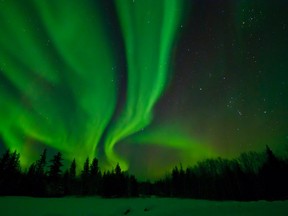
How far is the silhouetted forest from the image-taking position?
134 feet

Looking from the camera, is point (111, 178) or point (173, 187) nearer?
point (111, 178)

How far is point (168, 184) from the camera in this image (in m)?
79.5

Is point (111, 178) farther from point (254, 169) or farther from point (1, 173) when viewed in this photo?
point (254, 169)

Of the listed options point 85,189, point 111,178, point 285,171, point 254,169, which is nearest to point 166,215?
point 111,178

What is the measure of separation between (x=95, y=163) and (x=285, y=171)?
2018 inches

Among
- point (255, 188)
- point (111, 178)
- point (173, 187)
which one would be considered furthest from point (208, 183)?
point (111, 178)

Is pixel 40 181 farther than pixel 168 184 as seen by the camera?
No

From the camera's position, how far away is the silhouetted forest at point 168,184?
40.9 m

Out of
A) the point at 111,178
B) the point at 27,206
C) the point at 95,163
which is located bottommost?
the point at 27,206

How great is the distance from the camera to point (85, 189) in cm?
5978

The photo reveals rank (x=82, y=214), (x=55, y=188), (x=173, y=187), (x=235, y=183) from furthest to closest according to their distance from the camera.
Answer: (x=173, y=187) → (x=235, y=183) → (x=55, y=188) → (x=82, y=214)

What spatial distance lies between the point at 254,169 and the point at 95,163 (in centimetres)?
5003

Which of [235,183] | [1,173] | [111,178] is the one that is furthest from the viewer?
[235,183]

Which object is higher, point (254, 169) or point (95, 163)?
A: point (95, 163)
